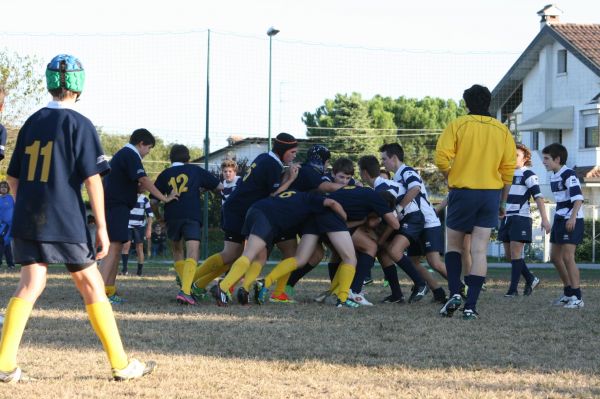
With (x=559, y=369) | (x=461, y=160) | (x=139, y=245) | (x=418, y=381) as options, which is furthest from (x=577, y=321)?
(x=139, y=245)

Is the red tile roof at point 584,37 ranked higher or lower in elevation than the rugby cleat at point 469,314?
higher

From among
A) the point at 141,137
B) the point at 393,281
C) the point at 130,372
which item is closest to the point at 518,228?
the point at 393,281

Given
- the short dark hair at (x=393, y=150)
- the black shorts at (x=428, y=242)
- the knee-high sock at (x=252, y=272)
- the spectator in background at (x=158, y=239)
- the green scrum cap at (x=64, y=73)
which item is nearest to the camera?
the green scrum cap at (x=64, y=73)

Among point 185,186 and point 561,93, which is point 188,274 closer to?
point 185,186

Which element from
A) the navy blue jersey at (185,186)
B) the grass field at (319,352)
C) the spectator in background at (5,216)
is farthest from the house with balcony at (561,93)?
the grass field at (319,352)

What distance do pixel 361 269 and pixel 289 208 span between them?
124 centimetres

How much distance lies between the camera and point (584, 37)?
42.6m

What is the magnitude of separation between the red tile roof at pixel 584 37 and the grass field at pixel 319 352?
3236cm

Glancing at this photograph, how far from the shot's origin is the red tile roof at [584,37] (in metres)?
41.0

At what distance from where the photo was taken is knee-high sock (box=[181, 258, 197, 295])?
1058cm

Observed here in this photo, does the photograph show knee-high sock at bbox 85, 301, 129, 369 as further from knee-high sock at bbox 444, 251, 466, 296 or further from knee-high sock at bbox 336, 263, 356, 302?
knee-high sock at bbox 336, 263, 356, 302

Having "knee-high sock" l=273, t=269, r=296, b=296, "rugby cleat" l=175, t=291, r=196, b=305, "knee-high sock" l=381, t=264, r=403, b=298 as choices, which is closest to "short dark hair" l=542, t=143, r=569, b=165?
"knee-high sock" l=381, t=264, r=403, b=298

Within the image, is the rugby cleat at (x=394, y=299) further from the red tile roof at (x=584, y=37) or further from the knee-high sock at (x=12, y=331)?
the red tile roof at (x=584, y=37)

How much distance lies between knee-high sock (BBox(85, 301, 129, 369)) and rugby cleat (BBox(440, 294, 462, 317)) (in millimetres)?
4310
